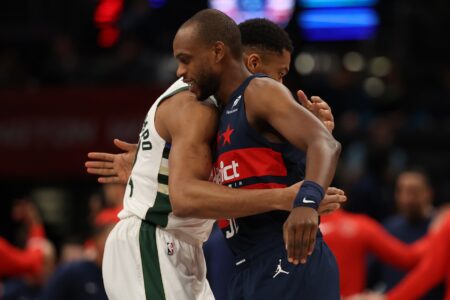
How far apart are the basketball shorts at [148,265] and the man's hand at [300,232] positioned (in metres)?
1.08

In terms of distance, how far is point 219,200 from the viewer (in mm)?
4793

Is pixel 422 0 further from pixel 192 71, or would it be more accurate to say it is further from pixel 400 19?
pixel 192 71

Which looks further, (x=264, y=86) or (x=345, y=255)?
(x=345, y=255)

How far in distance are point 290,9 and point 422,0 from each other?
8.37ft

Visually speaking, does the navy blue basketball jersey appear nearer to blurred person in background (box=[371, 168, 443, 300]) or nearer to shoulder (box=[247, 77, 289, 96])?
shoulder (box=[247, 77, 289, 96])

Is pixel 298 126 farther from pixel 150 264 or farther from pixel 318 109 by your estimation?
pixel 150 264

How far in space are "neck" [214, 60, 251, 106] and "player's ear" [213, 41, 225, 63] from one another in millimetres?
68

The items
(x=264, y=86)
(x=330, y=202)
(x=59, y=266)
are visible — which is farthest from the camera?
(x=59, y=266)

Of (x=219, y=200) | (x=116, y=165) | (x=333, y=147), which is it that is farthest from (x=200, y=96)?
(x=116, y=165)

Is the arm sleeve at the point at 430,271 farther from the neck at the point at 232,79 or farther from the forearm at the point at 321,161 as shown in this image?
the forearm at the point at 321,161

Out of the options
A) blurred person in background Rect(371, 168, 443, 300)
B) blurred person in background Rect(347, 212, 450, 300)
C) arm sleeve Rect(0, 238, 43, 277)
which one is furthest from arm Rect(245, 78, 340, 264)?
blurred person in background Rect(371, 168, 443, 300)

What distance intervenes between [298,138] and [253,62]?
3.03 ft

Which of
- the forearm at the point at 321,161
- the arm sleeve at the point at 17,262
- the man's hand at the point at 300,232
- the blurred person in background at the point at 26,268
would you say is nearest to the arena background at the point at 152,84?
the blurred person in background at the point at 26,268

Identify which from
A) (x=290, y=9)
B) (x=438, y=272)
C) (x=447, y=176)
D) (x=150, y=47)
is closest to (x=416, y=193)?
(x=438, y=272)
